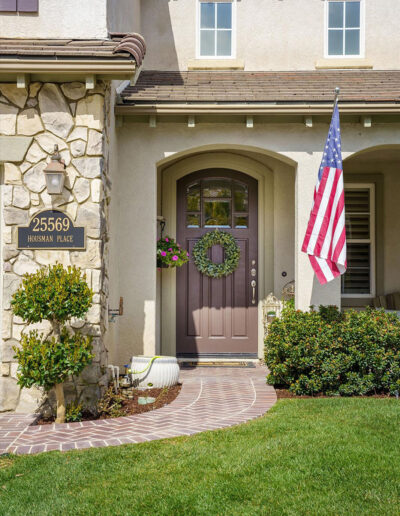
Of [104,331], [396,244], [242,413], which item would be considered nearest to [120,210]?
[104,331]

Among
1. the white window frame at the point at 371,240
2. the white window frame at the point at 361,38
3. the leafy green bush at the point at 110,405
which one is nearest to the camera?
the leafy green bush at the point at 110,405

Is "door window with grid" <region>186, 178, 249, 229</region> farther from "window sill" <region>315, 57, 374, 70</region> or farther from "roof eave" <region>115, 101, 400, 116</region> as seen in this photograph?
"window sill" <region>315, 57, 374, 70</region>

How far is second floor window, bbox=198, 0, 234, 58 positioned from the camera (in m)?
9.12

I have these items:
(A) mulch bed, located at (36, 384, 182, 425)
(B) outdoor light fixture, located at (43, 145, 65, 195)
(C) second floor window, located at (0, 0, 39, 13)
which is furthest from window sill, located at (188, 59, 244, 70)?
(A) mulch bed, located at (36, 384, 182, 425)

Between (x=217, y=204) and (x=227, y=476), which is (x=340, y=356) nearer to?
(x=227, y=476)

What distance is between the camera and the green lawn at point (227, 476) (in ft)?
10.8

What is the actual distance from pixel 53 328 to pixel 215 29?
19.9ft

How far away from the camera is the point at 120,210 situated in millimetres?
7617

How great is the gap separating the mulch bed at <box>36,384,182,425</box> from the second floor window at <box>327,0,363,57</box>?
6.13 m

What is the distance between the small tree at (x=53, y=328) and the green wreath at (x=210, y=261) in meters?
3.67

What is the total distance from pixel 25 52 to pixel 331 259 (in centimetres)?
407

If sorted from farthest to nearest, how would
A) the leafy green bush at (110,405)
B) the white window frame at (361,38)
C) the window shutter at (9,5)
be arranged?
1. the white window frame at (361,38)
2. the window shutter at (9,5)
3. the leafy green bush at (110,405)

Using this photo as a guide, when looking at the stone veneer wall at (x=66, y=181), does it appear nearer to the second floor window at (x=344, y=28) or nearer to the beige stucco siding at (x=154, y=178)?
the beige stucco siding at (x=154, y=178)

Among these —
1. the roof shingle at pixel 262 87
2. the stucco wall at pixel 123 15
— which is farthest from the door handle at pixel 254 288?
the stucco wall at pixel 123 15
